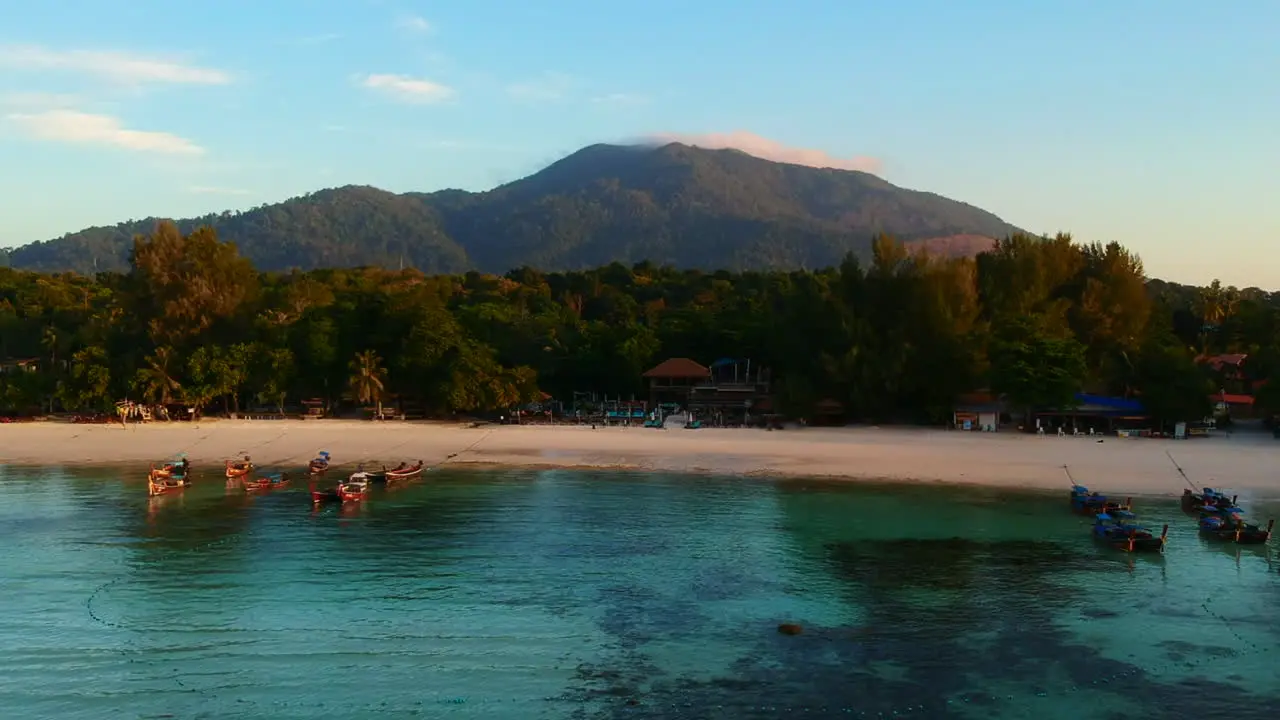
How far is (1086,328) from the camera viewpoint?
61531 mm

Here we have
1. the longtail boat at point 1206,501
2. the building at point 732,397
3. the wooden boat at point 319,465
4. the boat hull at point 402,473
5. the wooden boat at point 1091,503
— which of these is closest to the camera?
the wooden boat at point 1091,503

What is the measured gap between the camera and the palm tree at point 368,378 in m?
59.8

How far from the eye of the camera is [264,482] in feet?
126

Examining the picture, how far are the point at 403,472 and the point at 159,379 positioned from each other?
27.3m

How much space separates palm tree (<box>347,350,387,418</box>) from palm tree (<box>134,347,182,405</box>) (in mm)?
11042

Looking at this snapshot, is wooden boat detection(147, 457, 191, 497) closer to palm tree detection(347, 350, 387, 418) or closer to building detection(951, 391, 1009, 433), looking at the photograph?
palm tree detection(347, 350, 387, 418)

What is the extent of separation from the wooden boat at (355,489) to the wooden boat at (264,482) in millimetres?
3276

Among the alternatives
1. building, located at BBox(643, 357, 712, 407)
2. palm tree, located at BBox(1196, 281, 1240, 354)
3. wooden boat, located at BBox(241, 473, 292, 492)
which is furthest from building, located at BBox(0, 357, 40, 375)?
palm tree, located at BBox(1196, 281, 1240, 354)

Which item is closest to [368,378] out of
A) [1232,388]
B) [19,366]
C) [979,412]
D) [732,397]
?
[732,397]

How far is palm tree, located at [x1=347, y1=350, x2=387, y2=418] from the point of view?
59.8 meters

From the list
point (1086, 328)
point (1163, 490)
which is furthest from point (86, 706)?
point (1086, 328)

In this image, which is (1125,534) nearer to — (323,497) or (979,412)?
(323,497)

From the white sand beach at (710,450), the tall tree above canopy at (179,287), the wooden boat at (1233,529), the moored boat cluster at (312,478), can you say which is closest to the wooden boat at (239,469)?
the moored boat cluster at (312,478)

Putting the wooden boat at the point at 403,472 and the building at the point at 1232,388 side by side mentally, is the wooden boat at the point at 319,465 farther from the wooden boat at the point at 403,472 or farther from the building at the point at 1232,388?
the building at the point at 1232,388
